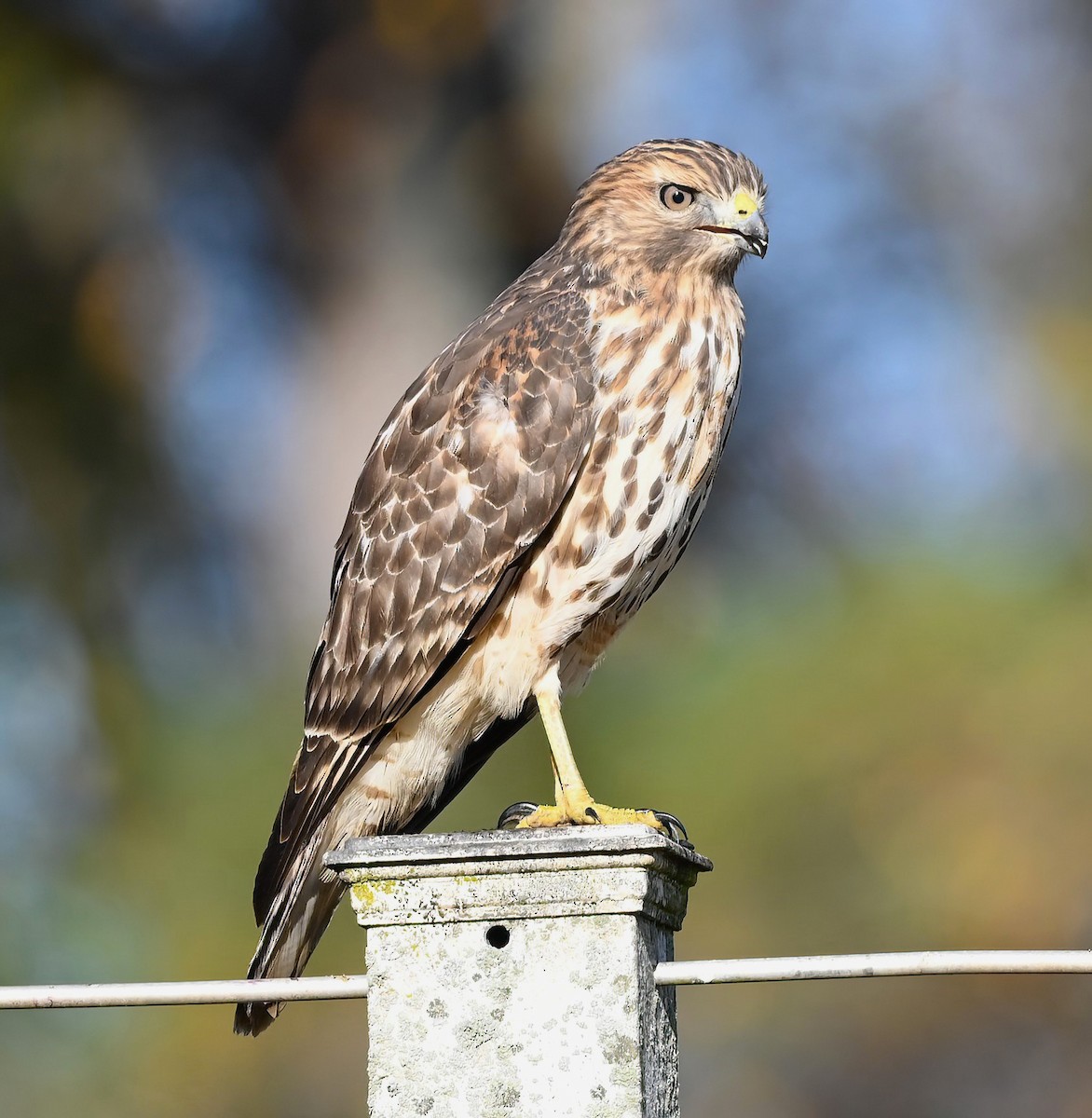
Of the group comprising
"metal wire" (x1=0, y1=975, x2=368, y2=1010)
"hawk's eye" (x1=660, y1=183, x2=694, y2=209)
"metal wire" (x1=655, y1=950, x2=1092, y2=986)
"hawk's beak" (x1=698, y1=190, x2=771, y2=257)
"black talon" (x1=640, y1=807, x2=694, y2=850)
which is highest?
"hawk's eye" (x1=660, y1=183, x2=694, y2=209)

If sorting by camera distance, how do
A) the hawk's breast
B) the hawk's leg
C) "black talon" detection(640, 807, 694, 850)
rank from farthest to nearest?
1. the hawk's breast
2. the hawk's leg
3. "black talon" detection(640, 807, 694, 850)

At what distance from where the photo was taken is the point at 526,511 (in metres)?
3.76

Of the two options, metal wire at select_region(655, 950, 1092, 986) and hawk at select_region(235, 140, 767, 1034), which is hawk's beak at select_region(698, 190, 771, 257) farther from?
metal wire at select_region(655, 950, 1092, 986)

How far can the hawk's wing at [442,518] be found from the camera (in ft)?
12.3

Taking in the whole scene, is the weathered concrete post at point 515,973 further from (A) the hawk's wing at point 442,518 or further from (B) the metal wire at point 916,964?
(A) the hawk's wing at point 442,518

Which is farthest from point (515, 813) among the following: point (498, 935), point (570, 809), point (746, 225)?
point (746, 225)

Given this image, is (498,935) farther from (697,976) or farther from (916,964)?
(916,964)

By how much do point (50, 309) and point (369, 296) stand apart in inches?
77.4

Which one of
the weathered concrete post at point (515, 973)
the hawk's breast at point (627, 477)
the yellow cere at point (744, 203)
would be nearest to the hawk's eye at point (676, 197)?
the yellow cere at point (744, 203)

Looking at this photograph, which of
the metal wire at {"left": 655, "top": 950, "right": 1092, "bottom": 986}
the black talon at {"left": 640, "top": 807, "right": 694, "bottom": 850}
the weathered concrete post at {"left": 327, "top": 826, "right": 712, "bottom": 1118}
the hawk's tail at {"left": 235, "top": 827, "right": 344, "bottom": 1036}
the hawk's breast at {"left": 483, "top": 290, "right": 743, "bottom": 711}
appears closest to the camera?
the metal wire at {"left": 655, "top": 950, "right": 1092, "bottom": 986}

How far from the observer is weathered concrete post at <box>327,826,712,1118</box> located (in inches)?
102

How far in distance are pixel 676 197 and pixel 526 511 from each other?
0.84 metres

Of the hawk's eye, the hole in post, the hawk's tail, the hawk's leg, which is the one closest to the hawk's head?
the hawk's eye

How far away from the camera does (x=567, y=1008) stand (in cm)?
259
